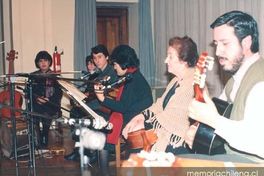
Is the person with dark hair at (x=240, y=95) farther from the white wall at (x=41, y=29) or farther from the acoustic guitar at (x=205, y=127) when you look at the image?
the white wall at (x=41, y=29)

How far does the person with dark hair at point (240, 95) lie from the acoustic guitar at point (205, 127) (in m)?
0.04

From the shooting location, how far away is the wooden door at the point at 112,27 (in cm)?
775

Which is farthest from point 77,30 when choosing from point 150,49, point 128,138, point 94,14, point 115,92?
point 128,138

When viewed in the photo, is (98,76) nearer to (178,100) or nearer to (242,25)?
(178,100)

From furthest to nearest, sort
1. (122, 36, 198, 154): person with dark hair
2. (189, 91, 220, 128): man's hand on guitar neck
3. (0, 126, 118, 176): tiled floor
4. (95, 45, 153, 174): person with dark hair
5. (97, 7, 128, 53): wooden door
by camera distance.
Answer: (97, 7, 128, 53): wooden door, (0, 126, 118, 176): tiled floor, (95, 45, 153, 174): person with dark hair, (122, 36, 198, 154): person with dark hair, (189, 91, 220, 128): man's hand on guitar neck

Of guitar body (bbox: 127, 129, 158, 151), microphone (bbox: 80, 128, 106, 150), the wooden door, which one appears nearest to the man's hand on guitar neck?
microphone (bbox: 80, 128, 106, 150)

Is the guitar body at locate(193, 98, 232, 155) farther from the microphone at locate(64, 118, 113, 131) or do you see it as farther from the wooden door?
the wooden door

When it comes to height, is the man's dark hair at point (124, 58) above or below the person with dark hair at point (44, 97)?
above

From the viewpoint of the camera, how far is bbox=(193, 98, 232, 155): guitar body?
2.19 metres

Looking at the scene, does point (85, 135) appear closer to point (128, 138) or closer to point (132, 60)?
point (128, 138)

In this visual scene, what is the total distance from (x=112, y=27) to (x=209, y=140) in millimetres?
5804

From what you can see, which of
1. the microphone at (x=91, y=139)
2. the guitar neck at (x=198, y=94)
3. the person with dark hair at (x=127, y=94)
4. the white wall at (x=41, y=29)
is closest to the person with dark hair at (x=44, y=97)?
the white wall at (x=41, y=29)

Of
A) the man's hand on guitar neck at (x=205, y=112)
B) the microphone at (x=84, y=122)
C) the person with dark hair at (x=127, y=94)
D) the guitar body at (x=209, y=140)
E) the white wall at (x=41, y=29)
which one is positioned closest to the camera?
the microphone at (x=84, y=122)

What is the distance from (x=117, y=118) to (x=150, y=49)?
3685mm
